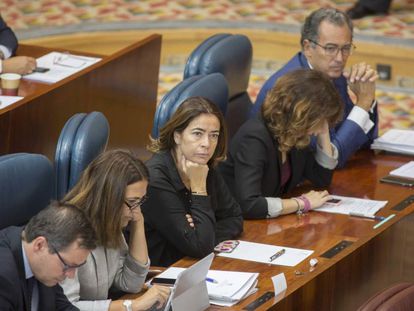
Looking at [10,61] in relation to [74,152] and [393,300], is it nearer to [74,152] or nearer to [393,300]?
[74,152]

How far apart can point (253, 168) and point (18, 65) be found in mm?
1424

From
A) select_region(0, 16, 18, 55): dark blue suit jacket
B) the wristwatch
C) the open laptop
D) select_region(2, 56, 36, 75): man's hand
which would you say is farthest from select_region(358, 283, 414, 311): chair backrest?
select_region(0, 16, 18, 55): dark blue suit jacket

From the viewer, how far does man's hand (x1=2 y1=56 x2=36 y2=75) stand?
16.1 feet

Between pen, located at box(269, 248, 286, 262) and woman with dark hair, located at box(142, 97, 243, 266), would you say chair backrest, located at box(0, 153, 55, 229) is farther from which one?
pen, located at box(269, 248, 286, 262)

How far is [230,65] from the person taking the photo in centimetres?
477

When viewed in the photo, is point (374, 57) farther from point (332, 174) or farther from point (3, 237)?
point (3, 237)

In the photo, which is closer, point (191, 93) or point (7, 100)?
point (191, 93)

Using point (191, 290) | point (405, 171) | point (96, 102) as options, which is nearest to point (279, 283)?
point (191, 290)

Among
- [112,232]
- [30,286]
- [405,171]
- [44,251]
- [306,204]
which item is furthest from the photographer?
[405,171]

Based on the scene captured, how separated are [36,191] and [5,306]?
1.91 feet

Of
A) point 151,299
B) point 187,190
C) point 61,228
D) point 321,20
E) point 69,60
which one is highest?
point 321,20

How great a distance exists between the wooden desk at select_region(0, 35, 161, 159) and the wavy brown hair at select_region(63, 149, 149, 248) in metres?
1.15

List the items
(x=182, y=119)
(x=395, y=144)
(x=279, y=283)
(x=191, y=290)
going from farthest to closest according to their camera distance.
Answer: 1. (x=395, y=144)
2. (x=182, y=119)
3. (x=279, y=283)
4. (x=191, y=290)

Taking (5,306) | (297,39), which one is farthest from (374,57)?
(5,306)
